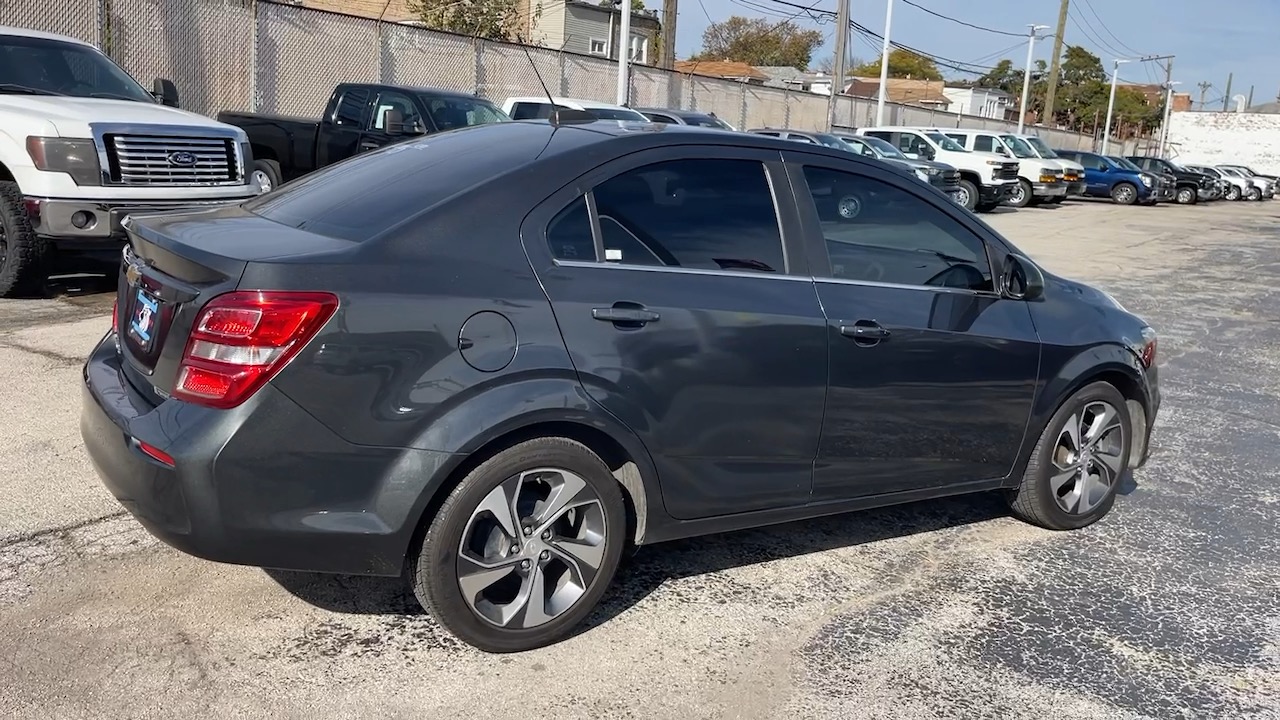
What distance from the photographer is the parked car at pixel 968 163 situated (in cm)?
2588

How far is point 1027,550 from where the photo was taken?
15.7ft

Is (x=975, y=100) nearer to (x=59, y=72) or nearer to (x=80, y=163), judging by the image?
(x=59, y=72)

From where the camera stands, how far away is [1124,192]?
118ft

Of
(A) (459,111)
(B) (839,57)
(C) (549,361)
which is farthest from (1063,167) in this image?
(C) (549,361)

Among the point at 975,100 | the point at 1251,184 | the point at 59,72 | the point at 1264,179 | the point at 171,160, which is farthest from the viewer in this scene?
the point at 975,100

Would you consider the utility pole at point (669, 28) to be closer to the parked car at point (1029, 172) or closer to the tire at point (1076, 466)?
the parked car at point (1029, 172)

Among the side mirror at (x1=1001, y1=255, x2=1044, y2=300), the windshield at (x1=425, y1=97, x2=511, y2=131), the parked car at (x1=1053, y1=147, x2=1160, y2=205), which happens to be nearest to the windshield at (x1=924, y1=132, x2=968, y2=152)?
the parked car at (x1=1053, y1=147, x2=1160, y2=205)

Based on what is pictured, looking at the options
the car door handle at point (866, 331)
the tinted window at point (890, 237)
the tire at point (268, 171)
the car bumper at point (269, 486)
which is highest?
the tinted window at point (890, 237)

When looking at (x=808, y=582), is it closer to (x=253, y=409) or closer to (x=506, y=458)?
(x=506, y=458)

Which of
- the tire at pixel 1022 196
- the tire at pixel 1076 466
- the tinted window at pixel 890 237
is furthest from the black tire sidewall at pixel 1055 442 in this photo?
the tire at pixel 1022 196

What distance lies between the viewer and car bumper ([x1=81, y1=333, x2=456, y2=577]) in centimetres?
305

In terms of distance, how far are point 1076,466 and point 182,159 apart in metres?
6.73

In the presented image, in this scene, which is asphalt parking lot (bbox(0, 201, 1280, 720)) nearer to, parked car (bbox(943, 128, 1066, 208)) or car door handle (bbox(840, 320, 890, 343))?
car door handle (bbox(840, 320, 890, 343))

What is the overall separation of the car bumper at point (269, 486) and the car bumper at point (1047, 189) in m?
28.3
